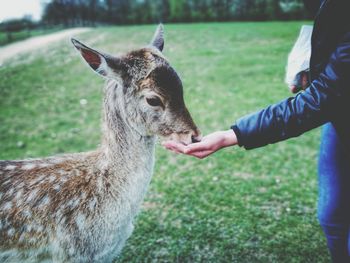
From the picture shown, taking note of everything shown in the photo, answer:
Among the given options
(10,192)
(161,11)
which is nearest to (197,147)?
(10,192)

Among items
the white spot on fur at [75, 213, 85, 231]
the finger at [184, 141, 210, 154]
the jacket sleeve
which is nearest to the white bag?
the jacket sleeve

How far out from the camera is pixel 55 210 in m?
2.60

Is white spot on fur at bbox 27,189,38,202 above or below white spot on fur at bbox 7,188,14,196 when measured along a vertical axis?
below

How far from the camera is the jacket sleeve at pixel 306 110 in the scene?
6.82 feet

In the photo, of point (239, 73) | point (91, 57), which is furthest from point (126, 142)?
point (239, 73)

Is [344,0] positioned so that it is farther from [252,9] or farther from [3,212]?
[252,9]

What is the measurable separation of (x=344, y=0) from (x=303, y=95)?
54 cm

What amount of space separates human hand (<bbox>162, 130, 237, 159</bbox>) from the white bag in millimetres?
798

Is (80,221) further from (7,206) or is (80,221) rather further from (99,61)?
(99,61)

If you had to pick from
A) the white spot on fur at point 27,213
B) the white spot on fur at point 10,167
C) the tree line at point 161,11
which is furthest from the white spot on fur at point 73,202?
the tree line at point 161,11

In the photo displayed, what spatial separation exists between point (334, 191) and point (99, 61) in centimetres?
188

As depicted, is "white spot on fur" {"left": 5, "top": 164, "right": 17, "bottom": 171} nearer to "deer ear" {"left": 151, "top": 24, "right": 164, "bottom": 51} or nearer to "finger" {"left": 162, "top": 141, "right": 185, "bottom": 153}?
"finger" {"left": 162, "top": 141, "right": 185, "bottom": 153}

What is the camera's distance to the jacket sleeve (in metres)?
2.08

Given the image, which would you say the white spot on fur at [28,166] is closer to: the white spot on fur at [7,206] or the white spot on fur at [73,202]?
the white spot on fur at [7,206]
